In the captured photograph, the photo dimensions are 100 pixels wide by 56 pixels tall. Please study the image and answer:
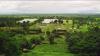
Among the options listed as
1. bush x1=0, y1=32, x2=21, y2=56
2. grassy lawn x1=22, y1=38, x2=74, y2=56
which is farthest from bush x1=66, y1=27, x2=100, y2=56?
bush x1=0, y1=32, x2=21, y2=56

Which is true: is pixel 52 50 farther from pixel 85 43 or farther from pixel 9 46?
pixel 9 46

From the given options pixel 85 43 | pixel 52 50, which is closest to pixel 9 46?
pixel 52 50

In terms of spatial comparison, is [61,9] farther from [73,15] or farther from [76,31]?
[76,31]

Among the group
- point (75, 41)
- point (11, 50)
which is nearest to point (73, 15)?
point (75, 41)

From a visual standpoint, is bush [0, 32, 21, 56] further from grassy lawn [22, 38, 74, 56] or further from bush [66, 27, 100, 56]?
bush [66, 27, 100, 56]

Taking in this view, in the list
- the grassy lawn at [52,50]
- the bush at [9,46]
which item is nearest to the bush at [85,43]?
the grassy lawn at [52,50]

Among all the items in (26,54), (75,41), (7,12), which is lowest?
(26,54)

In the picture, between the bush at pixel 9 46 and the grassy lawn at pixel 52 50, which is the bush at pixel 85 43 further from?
the bush at pixel 9 46

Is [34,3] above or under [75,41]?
above
